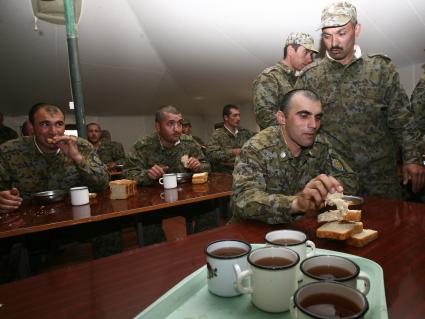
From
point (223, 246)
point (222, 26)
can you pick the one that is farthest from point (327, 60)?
point (222, 26)

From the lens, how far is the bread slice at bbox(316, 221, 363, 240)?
41.5 inches

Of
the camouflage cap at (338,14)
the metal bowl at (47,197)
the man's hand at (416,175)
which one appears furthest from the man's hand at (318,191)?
the metal bowl at (47,197)

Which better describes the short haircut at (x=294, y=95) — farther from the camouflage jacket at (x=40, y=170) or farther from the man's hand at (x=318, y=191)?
the camouflage jacket at (x=40, y=170)

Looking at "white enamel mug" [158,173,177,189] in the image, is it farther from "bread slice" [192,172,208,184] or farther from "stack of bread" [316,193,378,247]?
"stack of bread" [316,193,378,247]

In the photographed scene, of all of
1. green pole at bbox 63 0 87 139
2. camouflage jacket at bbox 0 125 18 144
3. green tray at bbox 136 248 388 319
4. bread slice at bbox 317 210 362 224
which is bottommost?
green tray at bbox 136 248 388 319

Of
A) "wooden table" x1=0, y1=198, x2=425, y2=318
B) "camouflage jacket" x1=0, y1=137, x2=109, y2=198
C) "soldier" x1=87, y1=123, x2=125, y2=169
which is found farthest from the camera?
"soldier" x1=87, y1=123, x2=125, y2=169

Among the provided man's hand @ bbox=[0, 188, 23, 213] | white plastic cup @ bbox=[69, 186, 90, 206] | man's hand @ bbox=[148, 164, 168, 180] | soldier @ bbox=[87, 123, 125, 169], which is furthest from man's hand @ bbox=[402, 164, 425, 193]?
soldier @ bbox=[87, 123, 125, 169]

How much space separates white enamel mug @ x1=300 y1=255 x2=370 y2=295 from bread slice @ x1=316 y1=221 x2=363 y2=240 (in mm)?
379

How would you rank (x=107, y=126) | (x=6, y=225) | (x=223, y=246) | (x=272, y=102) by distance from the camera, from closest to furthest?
(x=223, y=246)
(x=6, y=225)
(x=272, y=102)
(x=107, y=126)

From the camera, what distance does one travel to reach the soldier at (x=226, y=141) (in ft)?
15.3

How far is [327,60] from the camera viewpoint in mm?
2246

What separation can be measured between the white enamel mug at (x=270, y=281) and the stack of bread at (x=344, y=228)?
434 millimetres

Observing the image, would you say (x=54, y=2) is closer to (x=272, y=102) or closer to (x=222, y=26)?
(x=222, y=26)

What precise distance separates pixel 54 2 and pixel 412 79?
5.76 m
